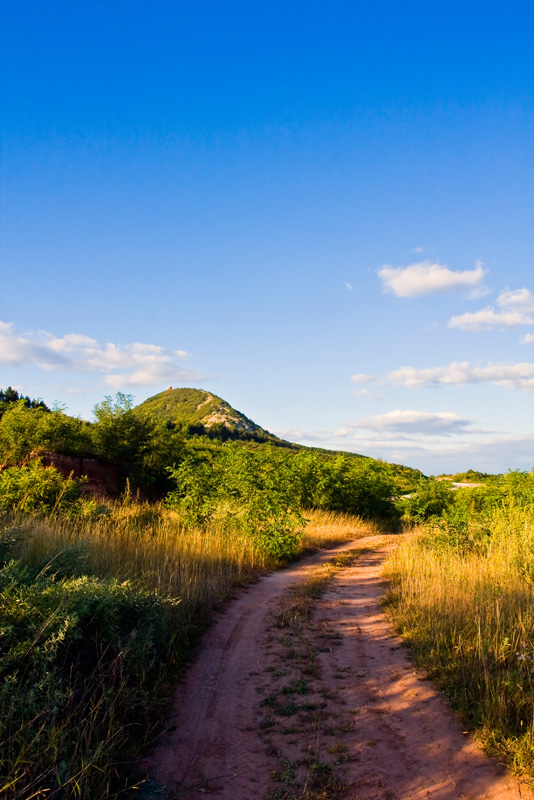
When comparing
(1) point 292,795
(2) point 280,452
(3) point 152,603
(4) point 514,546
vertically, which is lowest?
(1) point 292,795

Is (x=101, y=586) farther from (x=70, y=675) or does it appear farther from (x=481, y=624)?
(x=481, y=624)

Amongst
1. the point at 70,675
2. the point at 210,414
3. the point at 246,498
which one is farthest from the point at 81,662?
the point at 210,414

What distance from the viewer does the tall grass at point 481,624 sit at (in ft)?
14.2

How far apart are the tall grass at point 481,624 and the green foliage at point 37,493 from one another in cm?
718

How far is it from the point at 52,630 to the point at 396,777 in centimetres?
292

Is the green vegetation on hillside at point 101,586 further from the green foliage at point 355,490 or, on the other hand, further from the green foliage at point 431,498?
the green foliage at point 431,498

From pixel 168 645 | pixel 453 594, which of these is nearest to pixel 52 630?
pixel 168 645

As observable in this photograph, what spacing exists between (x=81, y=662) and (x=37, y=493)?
25.9 feet

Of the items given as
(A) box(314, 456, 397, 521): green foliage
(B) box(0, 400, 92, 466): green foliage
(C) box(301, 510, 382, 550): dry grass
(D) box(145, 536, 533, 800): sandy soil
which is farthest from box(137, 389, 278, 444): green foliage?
(D) box(145, 536, 533, 800): sandy soil

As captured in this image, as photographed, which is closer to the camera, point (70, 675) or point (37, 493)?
point (70, 675)

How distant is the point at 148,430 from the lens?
21219 millimetres

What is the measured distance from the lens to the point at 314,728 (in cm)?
446

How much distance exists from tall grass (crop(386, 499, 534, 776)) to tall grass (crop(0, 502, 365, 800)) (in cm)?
271

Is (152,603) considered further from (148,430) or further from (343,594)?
(148,430)
